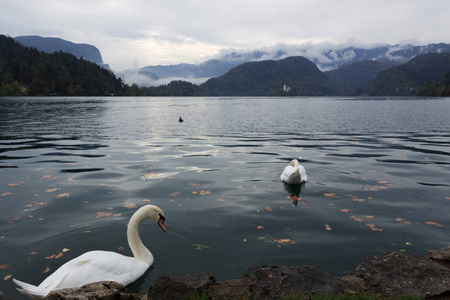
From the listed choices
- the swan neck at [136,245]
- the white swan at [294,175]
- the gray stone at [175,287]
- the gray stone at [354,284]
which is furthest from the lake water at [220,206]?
the gray stone at [175,287]

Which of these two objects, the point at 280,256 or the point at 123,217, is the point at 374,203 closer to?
the point at 280,256

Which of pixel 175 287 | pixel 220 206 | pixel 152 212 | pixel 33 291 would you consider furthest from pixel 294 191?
pixel 33 291

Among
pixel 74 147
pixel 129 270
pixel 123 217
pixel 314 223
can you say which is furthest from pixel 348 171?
pixel 74 147

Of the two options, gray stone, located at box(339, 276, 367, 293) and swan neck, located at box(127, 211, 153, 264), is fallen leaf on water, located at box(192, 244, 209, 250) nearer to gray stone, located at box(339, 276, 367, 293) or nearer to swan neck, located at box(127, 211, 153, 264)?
swan neck, located at box(127, 211, 153, 264)

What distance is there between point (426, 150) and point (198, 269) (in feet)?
75.0

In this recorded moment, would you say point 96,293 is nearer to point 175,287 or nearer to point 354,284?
point 175,287

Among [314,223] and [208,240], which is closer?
[208,240]

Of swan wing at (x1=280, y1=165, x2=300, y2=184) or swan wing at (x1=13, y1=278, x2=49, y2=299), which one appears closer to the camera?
swan wing at (x1=13, y1=278, x2=49, y2=299)

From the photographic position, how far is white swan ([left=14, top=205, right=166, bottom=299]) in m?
5.86

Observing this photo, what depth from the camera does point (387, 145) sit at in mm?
26297

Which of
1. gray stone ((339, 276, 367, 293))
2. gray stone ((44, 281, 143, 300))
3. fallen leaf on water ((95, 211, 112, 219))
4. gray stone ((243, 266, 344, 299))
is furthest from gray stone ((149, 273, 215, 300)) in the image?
fallen leaf on water ((95, 211, 112, 219))

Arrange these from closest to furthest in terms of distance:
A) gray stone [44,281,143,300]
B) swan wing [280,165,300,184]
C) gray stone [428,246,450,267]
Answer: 1. gray stone [44,281,143,300]
2. gray stone [428,246,450,267]
3. swan wing [280,165,300,184]

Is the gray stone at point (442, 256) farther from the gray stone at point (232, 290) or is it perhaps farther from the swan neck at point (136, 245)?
the swan neck at point (136, 245)

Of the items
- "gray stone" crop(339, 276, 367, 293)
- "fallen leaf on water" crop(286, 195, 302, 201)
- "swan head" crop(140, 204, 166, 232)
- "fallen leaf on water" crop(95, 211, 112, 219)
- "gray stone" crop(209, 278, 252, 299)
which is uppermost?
"swan head" crop(140, 204, 166, 232)
